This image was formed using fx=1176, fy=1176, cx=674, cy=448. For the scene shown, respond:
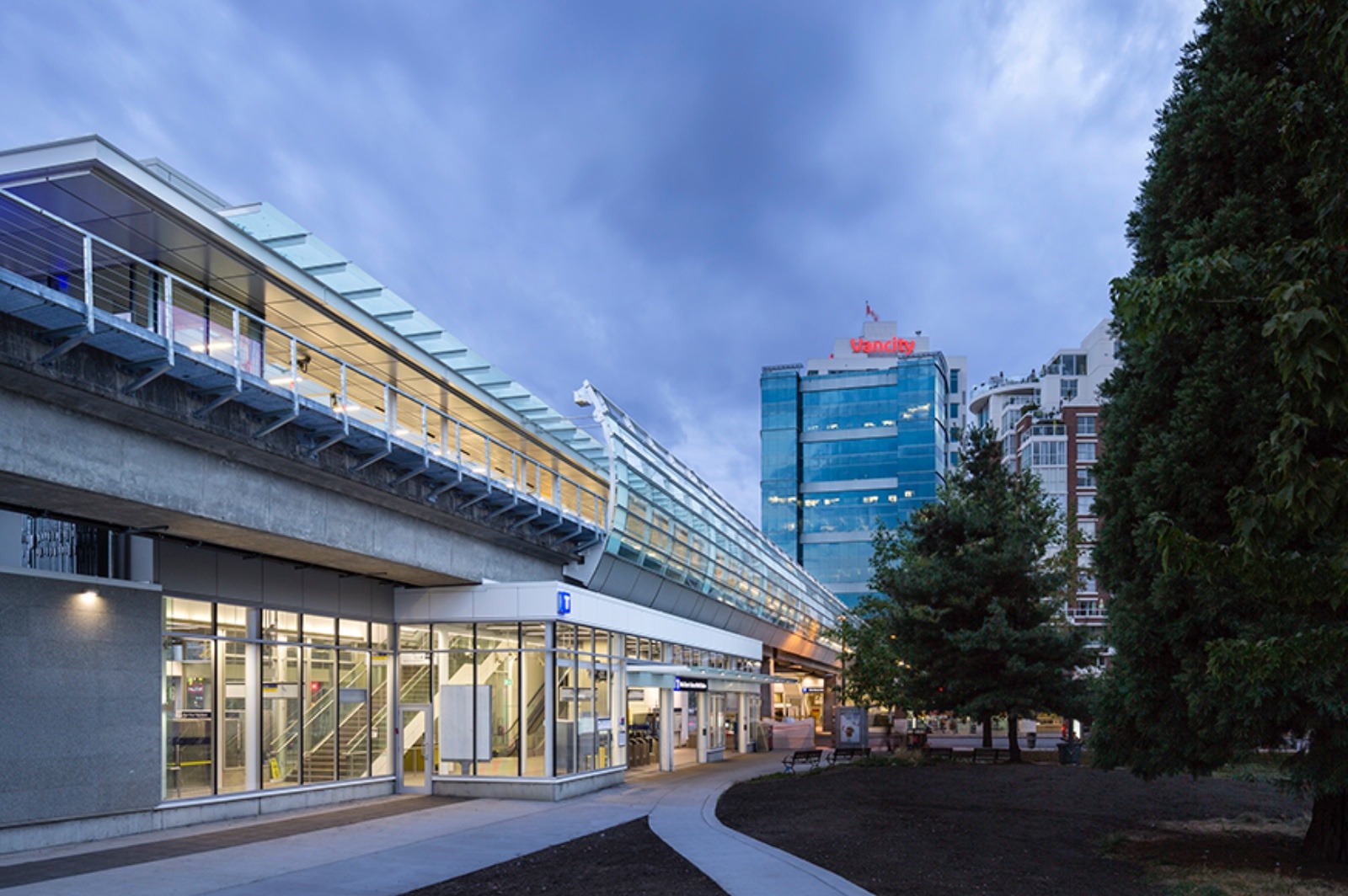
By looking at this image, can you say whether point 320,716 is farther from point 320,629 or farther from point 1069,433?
point 1069,433

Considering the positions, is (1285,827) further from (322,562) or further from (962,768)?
(322,562)

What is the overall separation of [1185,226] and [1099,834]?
941 cm

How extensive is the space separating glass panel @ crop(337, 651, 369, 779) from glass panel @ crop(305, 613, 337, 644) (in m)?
0.49

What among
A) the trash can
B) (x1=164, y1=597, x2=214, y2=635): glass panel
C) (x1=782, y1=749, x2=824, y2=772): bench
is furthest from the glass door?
the trash can

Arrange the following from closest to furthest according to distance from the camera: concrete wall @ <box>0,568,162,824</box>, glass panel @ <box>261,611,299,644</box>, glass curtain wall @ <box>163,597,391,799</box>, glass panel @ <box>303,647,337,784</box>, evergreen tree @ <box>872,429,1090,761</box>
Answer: concrete wall @ <box>0,568,162,824</box> < glass curtain wall @ <box>163,597,391,799</box> < glass panel @ <box>261,611,299,644</box> < glass panel @ <box>303,647,337,784</box> < evergreen tree @ <box>872,429,1090,761</box>

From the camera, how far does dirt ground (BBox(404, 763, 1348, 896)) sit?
44.0 feet

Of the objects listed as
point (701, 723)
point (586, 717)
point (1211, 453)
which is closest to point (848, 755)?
point (701, 723)

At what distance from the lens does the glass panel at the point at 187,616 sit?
62.9 feet

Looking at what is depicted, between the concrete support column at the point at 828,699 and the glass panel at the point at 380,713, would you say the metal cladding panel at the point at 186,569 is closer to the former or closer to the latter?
the glass panel at the point at 380,713

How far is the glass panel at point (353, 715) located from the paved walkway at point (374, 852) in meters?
0.92

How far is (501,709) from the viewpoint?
24.8 meters

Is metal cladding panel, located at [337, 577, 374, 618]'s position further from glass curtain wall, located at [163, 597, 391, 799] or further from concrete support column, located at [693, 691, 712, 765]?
concrete support column, located at [693, 691, 712, 765]

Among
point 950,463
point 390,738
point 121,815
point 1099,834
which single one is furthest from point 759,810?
point 950,463

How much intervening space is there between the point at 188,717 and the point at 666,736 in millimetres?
17522
